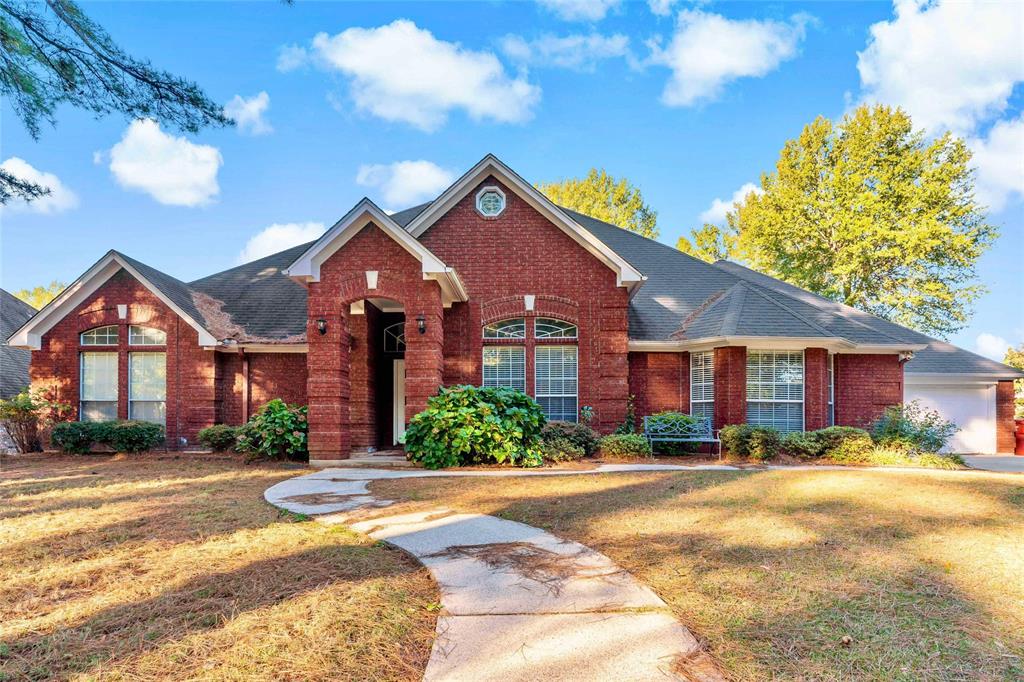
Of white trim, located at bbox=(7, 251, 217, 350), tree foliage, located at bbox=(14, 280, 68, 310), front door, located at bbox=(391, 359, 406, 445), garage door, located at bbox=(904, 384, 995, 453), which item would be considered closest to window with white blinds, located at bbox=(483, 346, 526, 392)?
front door, located at bbox=(391, 359, 406, 445)

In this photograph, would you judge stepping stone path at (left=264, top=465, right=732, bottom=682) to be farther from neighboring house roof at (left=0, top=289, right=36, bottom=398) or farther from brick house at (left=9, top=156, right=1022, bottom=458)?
neighboring house roof at (left=0, top=289, right=36, bottom=398)

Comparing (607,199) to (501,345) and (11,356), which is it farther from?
(11,356)

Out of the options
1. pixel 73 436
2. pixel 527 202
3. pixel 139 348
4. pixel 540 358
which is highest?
pixel 527 202

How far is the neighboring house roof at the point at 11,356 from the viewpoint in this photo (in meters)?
17.5

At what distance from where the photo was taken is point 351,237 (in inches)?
460

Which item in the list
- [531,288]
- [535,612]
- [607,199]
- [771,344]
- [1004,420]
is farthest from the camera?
[607,199]

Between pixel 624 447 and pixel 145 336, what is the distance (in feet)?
38.4

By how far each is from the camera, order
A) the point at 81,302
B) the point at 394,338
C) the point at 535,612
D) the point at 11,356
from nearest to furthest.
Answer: the point at 535,612 < the point at 81,302 < the point at 394,338 < the point at 11,356

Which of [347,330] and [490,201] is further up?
[490,201]

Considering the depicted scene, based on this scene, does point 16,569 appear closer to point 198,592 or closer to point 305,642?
point 198,592

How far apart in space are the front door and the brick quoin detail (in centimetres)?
280

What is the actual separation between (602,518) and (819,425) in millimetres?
9900

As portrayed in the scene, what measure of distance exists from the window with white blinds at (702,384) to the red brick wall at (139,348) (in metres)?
11.5

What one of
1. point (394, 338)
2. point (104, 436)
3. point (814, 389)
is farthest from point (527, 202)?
point (104, 436)
